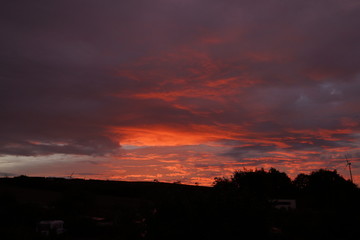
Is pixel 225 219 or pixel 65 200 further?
pixel 65 200

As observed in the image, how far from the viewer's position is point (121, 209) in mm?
10258

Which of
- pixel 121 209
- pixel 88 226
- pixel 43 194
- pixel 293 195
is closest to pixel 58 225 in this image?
pixel 88 226

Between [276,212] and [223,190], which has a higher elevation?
[223,190]

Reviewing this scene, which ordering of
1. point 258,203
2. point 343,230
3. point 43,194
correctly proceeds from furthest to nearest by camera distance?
point 43,194 → point 343,230 → point 258,203

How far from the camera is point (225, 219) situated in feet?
33.3

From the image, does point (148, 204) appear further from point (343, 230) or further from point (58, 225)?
point (58, 225)

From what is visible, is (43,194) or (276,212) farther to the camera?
(43,194)

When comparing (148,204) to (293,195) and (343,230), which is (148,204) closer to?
(343,230)

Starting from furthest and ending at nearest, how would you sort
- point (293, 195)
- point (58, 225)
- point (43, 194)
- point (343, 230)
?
point (293, 195), point (43, 194), point (58, 225), point (343, 230)

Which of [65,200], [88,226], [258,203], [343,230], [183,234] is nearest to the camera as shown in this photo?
[183,234]

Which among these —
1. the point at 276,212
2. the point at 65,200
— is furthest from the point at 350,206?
the point at 65,200

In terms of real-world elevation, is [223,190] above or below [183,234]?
above

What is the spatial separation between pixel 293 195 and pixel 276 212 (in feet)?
344

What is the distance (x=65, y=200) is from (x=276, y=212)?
187 feet
